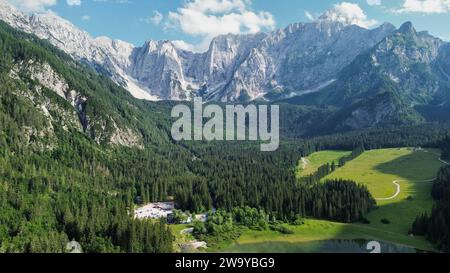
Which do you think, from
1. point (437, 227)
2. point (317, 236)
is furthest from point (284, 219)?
point (437, 227)

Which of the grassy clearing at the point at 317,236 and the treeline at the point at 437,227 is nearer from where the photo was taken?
the treeline at the point at 437,227

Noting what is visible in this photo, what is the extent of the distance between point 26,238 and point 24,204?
3328cm

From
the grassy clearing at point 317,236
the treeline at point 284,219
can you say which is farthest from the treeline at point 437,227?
the treeline at point 284,219

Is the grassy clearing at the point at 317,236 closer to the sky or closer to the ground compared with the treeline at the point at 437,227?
closer to the ground

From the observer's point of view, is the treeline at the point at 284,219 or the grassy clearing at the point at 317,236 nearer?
the grassy clearing at the point at 317,236

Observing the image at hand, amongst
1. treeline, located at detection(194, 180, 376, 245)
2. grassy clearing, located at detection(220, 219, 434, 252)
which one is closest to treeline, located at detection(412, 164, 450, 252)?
grassy clearing, located at detection(220, 219, 434, 252)

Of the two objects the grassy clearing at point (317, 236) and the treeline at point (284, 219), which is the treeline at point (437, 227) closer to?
A: the grassy clearing at point (317, 236)

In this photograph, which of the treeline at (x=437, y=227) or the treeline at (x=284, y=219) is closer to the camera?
the treeline at (x=437, y=227)

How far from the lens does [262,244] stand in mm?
153125

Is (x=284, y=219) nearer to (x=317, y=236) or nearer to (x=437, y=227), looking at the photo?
(x=317, y=236)

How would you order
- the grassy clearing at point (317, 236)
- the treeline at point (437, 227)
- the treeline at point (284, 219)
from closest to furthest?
the treeline at point (437, 227)
the grassy clearing at point (317, 236)
the treeline at point (284, 219)

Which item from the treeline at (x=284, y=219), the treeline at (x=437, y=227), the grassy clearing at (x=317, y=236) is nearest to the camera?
the treeline at (x=437, y=227)
